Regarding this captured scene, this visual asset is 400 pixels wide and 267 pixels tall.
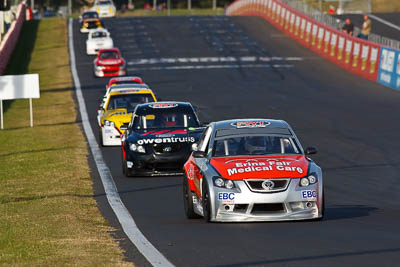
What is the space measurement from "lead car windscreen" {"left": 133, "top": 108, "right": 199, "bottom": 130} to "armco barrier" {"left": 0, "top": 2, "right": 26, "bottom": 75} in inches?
1156

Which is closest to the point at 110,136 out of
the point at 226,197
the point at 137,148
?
the point at 137,148

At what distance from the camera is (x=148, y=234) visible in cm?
1214

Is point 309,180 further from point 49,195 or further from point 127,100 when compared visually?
point 127,100

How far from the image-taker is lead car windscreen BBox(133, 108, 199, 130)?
20.3 m

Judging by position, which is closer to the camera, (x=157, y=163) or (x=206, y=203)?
(x=206, y=203)

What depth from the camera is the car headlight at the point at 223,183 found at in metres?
12.5

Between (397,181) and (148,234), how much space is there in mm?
6705

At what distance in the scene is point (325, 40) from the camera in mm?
53469

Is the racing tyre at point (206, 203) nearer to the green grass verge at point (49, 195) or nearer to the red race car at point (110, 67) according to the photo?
the green grass verge at point (49, 195)

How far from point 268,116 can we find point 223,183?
19.3 meters

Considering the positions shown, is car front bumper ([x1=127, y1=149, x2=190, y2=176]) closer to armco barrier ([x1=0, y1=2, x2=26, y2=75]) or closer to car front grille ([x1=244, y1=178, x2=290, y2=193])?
car front grille ([x1=244, y1=178, x2=290, y2=193])

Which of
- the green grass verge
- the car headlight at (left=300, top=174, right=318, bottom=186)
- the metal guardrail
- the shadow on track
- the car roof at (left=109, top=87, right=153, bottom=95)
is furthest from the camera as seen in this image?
the metal guardrail

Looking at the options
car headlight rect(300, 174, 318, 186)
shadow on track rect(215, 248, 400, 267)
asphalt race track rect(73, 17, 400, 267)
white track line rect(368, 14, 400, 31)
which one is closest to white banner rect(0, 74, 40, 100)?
asphalt race track rect(73, 17, 400, 267)

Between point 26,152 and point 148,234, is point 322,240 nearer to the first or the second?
point 148,234
